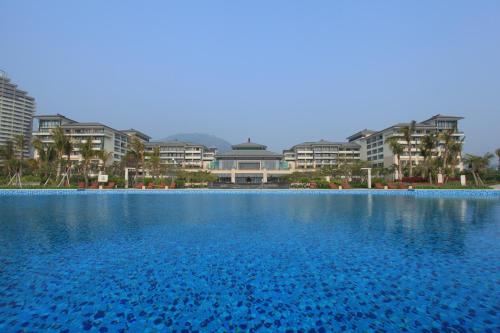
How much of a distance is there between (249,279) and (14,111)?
516 feet

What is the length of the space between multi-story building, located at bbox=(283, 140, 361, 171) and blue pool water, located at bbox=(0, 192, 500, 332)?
86957 mm

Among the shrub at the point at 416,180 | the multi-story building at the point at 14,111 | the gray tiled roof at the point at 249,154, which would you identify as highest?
the multi-story building at the point at 14,111

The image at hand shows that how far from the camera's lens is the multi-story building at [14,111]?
120938mm

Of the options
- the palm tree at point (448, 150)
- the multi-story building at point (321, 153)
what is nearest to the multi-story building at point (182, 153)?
the multi-story building at point (321, 153)

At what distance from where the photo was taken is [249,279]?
8867 mm

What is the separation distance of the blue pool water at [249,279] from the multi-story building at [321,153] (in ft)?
285

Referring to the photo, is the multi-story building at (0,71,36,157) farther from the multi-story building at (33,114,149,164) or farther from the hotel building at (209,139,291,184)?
the hotel building at (209,139,291,184)

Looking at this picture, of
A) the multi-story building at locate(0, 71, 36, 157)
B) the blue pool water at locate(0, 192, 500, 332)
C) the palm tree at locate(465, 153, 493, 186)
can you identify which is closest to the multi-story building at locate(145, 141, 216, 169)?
the multi-story building at locate(0, 71, 36, 157)

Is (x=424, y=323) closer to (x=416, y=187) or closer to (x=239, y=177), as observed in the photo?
(x=416, y=187)

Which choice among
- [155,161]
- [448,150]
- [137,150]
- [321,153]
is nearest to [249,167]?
[321,153]

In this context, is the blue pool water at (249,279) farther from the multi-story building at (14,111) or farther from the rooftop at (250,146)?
the multi-story building at (14,111)

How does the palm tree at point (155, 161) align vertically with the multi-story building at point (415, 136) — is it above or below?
→ below

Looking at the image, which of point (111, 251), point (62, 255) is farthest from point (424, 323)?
point (62, 255)

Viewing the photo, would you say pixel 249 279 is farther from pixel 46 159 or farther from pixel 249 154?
pixel 249 154
